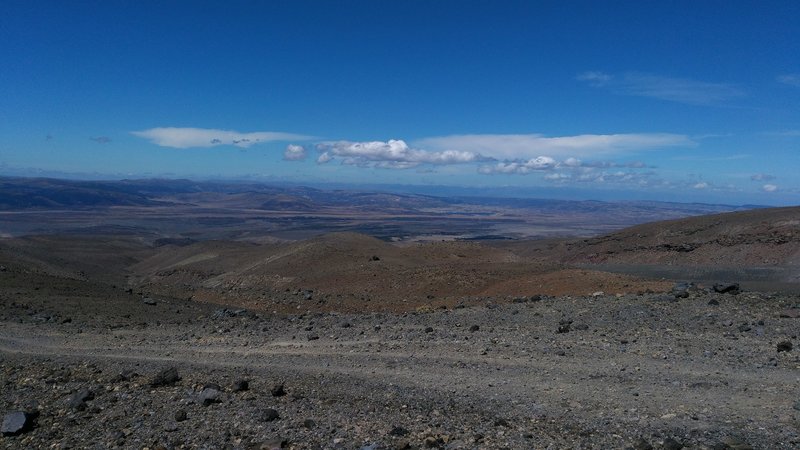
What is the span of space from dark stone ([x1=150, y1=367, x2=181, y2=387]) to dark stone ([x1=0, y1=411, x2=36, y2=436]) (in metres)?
1.68

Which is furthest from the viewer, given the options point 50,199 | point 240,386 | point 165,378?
point 50,199

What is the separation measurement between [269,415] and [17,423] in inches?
135

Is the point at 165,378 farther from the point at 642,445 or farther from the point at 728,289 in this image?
the point at 728,289

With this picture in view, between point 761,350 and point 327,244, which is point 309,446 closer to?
point 761,350

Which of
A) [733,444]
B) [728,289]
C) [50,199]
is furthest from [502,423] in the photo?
[50,199]

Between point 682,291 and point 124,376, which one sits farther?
point 682,291

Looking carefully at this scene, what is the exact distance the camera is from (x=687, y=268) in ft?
121

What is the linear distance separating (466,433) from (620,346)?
5.30 m

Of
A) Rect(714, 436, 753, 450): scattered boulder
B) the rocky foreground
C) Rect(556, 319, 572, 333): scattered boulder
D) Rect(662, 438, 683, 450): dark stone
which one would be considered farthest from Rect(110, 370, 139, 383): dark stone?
Rect(714, 436, 753, 450): scattered boulder

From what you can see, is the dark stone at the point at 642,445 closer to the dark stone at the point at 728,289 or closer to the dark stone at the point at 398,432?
the dark stone at the point at 398,432

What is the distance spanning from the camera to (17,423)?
786cm

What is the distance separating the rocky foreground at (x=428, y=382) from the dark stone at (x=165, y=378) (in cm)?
8

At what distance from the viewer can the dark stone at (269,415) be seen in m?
7.54

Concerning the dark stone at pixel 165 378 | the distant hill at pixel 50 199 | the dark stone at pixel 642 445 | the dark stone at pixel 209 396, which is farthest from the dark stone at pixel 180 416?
the distant hill at pixel 50 199
